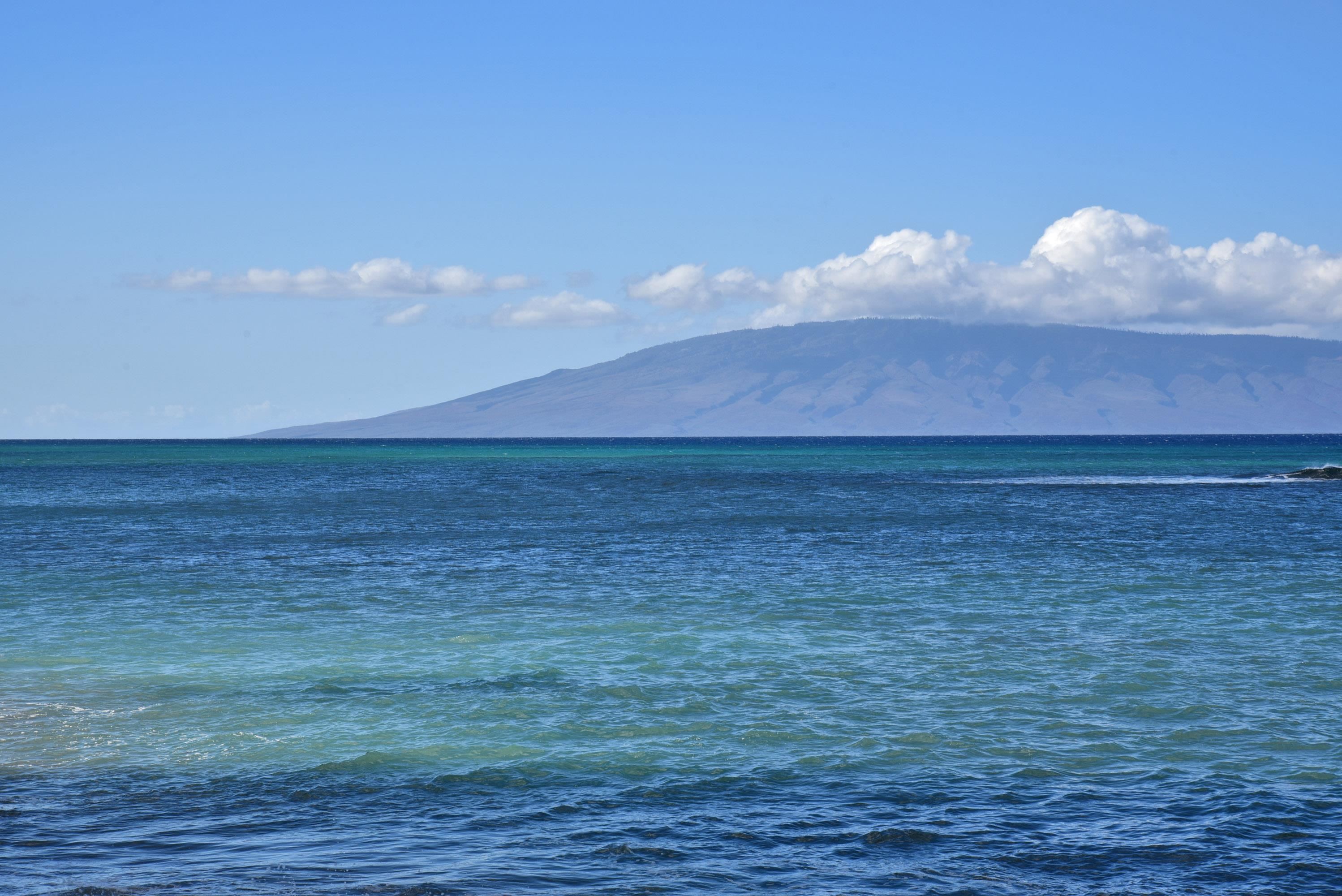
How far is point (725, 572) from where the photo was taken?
39.8m

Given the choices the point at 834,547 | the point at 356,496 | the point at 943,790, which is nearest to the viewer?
the point at 943,790

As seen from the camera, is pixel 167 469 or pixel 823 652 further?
pixel 167 469

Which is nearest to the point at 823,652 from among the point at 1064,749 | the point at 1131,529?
the point at 1064,749

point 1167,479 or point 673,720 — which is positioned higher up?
point 1167,479

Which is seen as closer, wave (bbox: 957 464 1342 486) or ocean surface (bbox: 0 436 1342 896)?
ocean surface (bbox: 0 436 1342 896)

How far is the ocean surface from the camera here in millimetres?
12984

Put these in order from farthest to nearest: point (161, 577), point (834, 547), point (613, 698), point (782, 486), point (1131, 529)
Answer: point (782, 486)
point (1131, 529)
point (834, 547)
point (161, 577)
point (613, 698)

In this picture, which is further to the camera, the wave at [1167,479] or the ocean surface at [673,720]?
the wave at [1167,479]

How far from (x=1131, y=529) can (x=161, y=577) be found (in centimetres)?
3991

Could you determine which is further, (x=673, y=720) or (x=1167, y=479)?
(x=1167, y=479)

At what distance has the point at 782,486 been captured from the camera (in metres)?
102

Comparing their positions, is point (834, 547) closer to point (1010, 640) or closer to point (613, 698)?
point (1010, 640)

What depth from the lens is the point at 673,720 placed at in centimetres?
1936

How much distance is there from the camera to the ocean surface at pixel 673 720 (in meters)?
13.0
